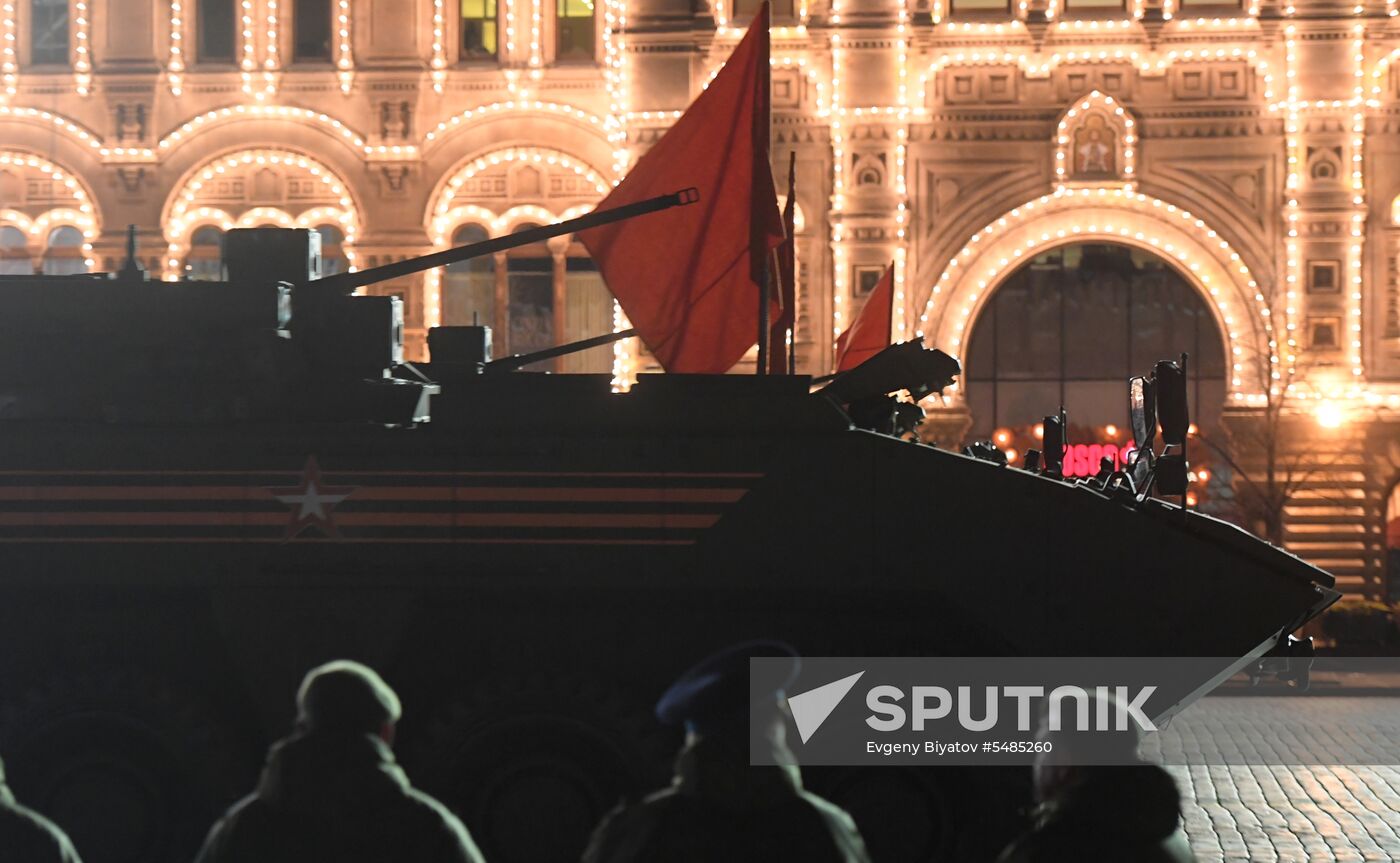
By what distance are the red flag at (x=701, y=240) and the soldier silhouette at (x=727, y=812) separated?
28.1ft

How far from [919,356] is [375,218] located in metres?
24.9

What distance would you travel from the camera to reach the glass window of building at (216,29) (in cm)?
3422

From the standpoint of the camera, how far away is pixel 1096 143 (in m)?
31.7

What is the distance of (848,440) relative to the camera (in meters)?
8.52

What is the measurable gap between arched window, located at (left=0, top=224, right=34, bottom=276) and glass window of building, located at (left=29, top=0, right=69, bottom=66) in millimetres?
3077

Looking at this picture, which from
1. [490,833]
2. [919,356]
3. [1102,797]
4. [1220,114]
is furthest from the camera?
[1220,114]

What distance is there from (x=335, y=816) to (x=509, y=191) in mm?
29978

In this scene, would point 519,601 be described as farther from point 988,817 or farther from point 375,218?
point 375,218

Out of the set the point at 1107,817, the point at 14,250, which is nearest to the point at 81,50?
the point at 14,250

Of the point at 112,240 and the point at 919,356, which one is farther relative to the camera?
the point at 112,240

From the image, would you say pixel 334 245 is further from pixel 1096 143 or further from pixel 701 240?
pixel 701 240

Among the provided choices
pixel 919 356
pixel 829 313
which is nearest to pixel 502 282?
pixel 829 313

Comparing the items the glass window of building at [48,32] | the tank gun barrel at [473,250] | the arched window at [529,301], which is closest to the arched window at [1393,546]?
the arched window at [529,301]

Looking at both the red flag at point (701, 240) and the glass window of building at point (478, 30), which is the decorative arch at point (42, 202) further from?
the red flag at point (701, 240)
